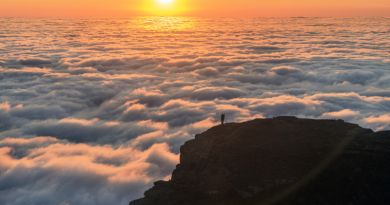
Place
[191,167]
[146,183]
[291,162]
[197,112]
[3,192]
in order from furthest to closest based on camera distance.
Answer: [197,112]
[146,183]
[3,192]
[191,167]
[291,162]

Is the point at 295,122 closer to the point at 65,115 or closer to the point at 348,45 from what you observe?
the point at 65,115

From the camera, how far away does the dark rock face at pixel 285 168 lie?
10969 mm

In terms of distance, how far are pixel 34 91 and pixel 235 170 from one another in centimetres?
9171

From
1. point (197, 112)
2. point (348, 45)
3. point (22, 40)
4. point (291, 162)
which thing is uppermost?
point (22, 40)

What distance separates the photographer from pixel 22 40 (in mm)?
197750

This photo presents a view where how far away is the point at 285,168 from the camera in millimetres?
12203

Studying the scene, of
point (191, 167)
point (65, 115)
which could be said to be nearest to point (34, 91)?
point (65, 115)

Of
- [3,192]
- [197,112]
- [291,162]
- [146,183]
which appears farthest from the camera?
[197,112]

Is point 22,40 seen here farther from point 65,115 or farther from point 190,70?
point 65,115

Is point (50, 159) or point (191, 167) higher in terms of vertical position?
point (50, 159)

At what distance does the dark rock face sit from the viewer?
10969 mm

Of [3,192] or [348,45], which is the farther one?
[348,45]

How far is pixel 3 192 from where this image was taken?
39.8 metres

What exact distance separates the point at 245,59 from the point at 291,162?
12293 cm
